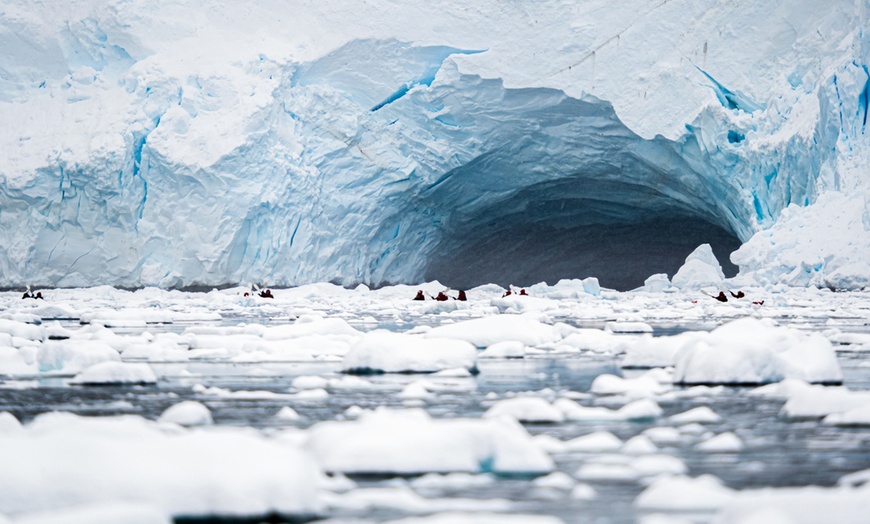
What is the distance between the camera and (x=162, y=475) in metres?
2.21

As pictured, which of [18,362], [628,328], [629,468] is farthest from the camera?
[628,328]

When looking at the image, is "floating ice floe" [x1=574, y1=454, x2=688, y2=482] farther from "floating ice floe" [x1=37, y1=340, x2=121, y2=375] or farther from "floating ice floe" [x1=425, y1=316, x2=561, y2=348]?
"floating ice floe" [x1=425, y1=316, x2=561, y2=348]

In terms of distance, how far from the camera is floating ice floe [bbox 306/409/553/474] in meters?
2.74

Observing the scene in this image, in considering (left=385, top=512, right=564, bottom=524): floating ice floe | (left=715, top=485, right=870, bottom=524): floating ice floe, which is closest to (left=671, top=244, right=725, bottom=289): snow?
(left=715, top=485, right=870, bottom=524): floating ice floe

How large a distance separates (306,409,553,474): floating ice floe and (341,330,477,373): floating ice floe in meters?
2.69

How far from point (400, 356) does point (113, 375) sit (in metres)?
1.51

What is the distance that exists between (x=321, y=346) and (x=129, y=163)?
13.0m

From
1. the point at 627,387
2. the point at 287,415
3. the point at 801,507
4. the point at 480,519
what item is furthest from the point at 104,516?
the point at 627,387

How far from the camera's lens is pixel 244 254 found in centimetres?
1938

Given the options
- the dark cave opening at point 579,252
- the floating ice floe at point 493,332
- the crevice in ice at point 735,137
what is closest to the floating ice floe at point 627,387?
the floating ice floe at point 493,332

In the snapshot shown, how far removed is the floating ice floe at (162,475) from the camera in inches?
82.6

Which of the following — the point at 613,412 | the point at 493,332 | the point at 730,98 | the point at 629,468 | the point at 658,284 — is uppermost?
the point at 730,98

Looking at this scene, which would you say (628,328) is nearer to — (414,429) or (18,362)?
(18,362)

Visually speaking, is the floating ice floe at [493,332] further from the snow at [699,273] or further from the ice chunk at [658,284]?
the ice chunk at [658,284]
